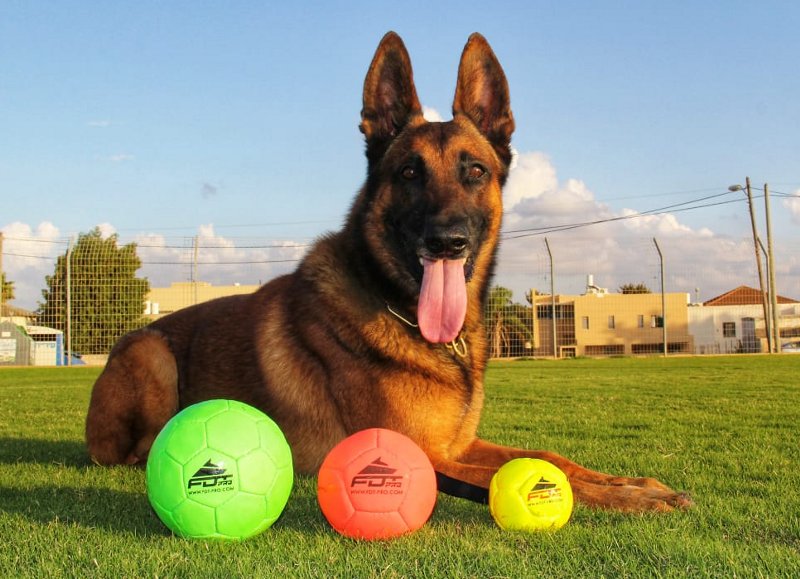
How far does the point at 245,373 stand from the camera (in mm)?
4480

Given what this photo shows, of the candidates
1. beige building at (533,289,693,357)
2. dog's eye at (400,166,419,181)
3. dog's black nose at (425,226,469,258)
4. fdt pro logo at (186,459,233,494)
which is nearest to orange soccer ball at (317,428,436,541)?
fdt pro logo at (186,459,233,494)

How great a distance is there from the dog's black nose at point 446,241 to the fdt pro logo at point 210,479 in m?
1.62

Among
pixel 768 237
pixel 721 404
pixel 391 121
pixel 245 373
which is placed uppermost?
pixel 768 237

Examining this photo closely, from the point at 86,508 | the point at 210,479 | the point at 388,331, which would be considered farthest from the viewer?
the point at 388,331

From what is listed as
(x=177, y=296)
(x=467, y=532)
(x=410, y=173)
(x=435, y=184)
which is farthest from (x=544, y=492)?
(x=177, y=296)

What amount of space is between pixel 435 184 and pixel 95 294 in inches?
1060

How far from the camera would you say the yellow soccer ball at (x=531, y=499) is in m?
3.11

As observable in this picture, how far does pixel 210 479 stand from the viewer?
3035 millimetres

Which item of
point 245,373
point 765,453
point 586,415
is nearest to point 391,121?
point 245,373

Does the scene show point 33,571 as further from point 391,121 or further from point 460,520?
point 391,121

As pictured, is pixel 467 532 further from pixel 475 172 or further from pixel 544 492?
pixel 475 172

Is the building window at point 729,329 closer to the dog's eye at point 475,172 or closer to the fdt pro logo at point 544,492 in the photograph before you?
the dog's eye at point 475,172

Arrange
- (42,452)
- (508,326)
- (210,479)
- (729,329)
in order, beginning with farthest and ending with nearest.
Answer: (729,329) < (508,326) < (42,452) < (210,479)

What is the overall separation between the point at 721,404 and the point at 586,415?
2231 mm
